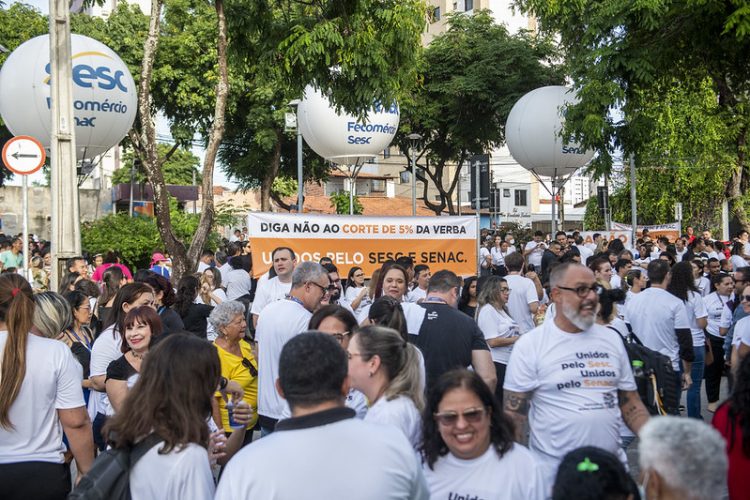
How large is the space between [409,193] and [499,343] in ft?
202

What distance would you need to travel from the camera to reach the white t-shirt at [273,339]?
238 inches

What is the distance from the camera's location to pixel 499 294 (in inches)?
311

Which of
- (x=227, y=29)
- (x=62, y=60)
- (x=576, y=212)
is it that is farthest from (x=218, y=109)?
(x=576, y=212)

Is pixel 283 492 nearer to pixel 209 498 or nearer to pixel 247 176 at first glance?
pixel 209 498

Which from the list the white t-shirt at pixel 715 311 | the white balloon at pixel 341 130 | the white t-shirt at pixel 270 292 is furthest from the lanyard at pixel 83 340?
the white balloon at pixel 341 130

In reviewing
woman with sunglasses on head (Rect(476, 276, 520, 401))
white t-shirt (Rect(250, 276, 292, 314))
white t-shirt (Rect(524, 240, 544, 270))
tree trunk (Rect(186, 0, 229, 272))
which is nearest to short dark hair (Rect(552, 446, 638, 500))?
woman with sunglasses on head (Rect(476, 276, 520, 401))

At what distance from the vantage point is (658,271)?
25.5 feet

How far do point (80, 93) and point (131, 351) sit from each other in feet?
32.6

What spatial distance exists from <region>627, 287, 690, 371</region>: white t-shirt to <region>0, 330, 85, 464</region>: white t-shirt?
534 cm

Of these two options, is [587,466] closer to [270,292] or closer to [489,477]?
[489,477]

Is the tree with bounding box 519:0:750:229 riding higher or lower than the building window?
lower

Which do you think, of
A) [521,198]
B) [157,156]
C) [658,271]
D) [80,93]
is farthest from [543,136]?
[521,198]

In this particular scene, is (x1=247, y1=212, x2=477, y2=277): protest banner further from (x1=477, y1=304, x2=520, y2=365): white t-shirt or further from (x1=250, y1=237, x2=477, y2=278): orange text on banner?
(x1=477, y1=304, x2=520, y2=365): white t-shirt

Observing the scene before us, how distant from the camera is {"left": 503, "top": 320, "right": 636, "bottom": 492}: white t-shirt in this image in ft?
14.1
